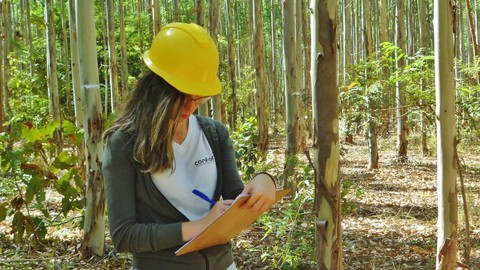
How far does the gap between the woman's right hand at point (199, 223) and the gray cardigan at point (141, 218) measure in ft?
0.06

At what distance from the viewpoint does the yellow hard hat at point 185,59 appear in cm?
154

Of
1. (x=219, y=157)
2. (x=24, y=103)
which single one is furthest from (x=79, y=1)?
(x=24, y=103)

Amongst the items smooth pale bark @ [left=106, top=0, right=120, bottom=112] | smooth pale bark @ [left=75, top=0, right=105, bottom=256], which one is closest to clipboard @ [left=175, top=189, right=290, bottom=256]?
smooth pale bark @ [left=75, top=0, right=105, bottom=256]

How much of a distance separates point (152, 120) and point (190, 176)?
8.3 inches

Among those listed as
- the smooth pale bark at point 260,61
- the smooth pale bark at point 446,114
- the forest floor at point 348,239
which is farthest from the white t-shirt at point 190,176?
the smooth pale bark at point 260,61

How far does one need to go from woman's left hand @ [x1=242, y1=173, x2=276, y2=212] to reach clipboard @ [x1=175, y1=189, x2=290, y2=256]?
19mm

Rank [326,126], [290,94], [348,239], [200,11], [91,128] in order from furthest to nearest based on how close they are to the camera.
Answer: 1. [290,94]
2. [200,11]
3. [348,239]
4. [91,128]
5. [326,126]

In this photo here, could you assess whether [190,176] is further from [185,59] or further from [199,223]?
[185,59]

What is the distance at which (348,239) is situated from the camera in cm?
582

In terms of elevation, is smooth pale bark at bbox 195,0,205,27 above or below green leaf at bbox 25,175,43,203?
above

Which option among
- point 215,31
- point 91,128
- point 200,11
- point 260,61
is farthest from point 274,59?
point 91,128

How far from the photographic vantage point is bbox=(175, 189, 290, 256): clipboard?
1.40 metres

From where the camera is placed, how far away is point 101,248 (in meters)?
4.64

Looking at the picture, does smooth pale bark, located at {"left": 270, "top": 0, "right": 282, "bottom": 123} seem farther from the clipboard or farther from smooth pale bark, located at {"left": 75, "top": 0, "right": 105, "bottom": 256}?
the clipboard
